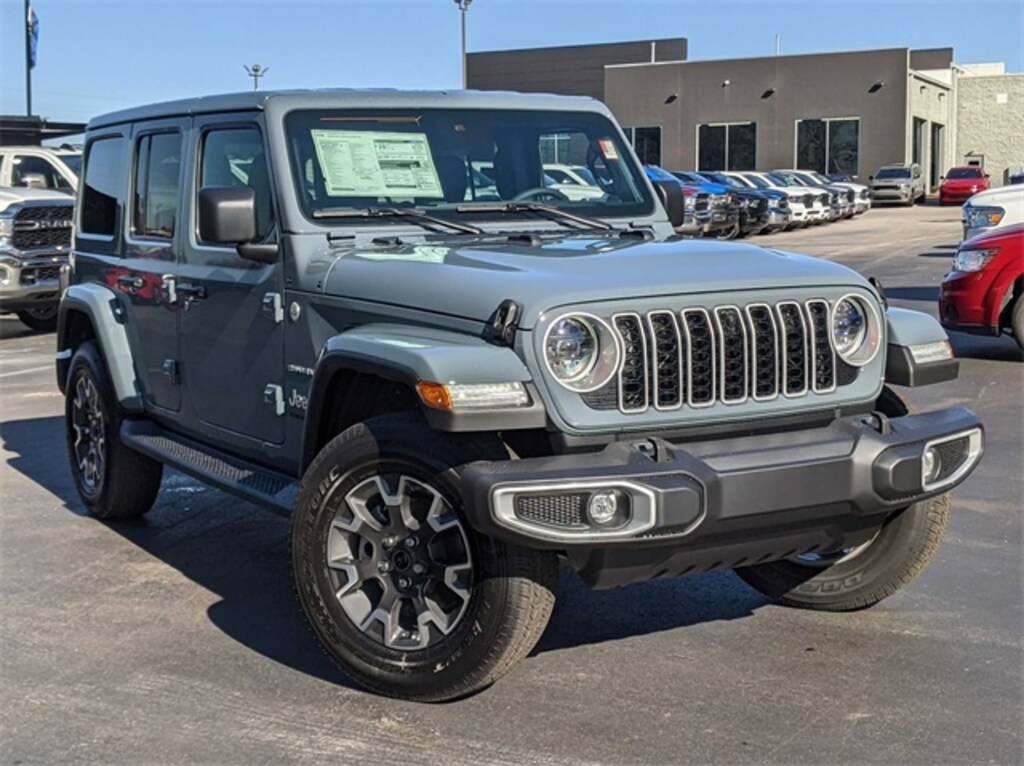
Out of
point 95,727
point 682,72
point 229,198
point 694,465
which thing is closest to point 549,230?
point 229,198

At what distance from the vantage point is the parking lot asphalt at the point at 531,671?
14.0 ft

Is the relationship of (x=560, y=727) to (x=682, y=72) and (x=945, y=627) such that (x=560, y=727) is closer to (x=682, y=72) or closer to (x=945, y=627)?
(x=945, y=627)

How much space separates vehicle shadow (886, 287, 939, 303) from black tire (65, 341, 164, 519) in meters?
11.8

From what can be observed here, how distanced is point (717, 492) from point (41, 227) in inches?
540

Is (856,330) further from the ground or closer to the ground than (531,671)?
further from the ground

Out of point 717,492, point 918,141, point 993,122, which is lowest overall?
point 717,492

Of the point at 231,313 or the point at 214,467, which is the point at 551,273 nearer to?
the point at 231,313

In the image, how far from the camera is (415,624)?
4.58 meters

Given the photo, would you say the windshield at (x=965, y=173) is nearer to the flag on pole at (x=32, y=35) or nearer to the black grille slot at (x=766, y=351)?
the flag on pole at (x=32, y=35)

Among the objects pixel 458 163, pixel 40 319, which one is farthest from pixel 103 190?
pixel 40 319

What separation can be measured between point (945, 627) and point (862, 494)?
1214 millimetres

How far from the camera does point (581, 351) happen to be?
4.37 metres

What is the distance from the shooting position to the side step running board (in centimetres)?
538

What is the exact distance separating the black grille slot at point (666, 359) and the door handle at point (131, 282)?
121 inches
